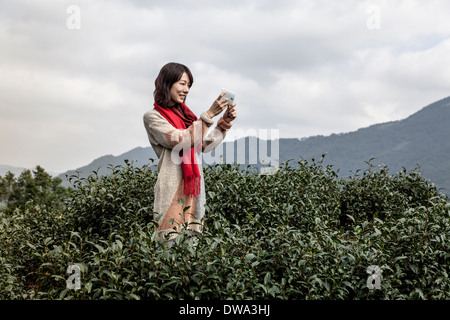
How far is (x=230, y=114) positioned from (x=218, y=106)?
0.20 m

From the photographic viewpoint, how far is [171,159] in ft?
14.8

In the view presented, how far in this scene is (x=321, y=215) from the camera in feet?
20.2

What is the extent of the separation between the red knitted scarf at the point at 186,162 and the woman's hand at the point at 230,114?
0.43 metres

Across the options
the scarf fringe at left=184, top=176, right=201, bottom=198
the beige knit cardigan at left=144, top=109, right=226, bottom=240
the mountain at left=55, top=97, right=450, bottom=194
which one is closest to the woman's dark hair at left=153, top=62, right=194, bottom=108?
the beige knit cardigan at left=144, top=109, right=226, bottom=240

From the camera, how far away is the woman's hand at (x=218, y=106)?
435 cm

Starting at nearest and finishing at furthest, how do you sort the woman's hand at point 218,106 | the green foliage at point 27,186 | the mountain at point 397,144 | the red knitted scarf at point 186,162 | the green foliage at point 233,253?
the green foliage at point 233,253 → the woman's hand at point 218,106 → the red knitted scarf at point 186,162 → the green foliage at point 27,186 → the mountain at point 397,144

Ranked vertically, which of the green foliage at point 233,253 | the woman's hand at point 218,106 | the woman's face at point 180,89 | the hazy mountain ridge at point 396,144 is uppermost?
the hazy mountain ridge at point 396,144

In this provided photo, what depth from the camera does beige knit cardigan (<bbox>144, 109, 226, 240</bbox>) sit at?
4398mm

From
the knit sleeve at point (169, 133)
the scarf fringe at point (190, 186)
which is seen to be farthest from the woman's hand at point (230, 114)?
the scarf fringe at point (190, 186)

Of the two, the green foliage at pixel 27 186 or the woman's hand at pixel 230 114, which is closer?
the woman's hand at pixel 230 114

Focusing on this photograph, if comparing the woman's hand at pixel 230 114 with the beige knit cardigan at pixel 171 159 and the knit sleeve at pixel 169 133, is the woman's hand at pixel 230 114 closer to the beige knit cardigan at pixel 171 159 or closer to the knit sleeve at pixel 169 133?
the beige knit cardigan at pixel 171 159
